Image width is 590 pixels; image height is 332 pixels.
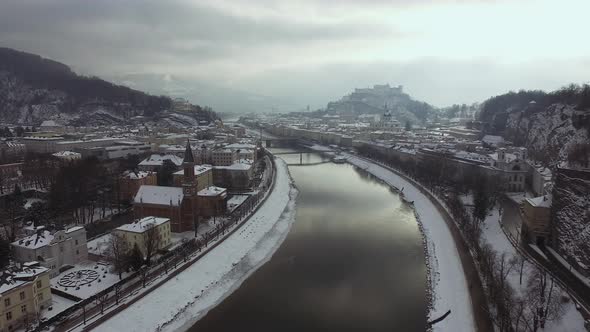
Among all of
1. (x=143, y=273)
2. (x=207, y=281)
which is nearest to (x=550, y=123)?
(x=207, y=281)

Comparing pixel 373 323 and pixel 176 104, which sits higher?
pixel 176 104

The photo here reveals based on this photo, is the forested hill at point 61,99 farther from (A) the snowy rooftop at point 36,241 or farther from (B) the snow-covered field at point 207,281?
(A) the snowy rooftop at point 36,241

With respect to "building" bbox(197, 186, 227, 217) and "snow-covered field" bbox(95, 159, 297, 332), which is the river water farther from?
"building" bbox(197, 186, 227, 217)

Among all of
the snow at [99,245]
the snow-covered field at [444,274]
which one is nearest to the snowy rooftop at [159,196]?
the snow at [99,245]

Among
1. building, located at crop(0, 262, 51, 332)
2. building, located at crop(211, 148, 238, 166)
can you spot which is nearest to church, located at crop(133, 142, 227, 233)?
building, located at crop(0, 262, 51, 332)

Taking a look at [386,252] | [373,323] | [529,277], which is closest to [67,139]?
[386,252]

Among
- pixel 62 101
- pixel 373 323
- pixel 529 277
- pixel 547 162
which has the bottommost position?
pixel 373 323

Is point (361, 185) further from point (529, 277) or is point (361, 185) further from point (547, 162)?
point (529, 277)
